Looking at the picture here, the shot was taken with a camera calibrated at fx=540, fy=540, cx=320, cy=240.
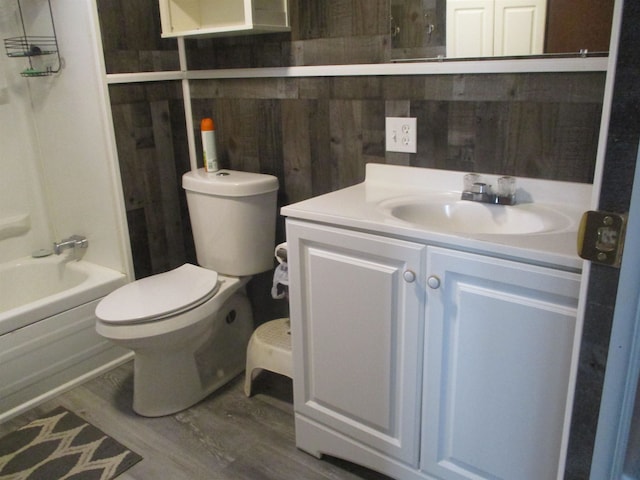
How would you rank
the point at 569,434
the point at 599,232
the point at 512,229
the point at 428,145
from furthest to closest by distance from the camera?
the point at 428,145 → the point at 512,229 → the point at 569,434 → the point at 599,232

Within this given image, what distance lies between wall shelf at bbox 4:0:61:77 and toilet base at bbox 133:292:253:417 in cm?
124

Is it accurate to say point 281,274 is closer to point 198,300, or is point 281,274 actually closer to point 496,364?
point 198,300

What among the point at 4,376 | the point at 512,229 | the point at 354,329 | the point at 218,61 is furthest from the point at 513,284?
the point at 4,376

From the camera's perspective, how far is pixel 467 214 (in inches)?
63.3

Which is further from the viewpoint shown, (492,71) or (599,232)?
(492,71)

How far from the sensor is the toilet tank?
204 cm

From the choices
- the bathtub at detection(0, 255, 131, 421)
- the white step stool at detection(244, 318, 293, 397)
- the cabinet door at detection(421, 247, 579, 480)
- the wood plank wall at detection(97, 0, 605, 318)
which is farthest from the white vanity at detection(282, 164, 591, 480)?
the bathtub at detection(0, 255, 131, 421)

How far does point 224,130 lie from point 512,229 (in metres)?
1.33

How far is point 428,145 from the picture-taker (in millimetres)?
1755

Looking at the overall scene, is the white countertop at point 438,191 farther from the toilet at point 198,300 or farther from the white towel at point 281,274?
the toilet at point 198,300

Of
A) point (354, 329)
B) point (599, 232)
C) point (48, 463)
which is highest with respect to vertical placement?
point (599, 232)

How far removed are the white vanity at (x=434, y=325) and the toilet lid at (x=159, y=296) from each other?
0.51m

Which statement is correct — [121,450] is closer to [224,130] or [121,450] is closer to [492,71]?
[224,130]

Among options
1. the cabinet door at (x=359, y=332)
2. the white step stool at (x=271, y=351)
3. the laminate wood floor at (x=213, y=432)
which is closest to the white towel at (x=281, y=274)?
the white step stool at (x=271, y=351)
